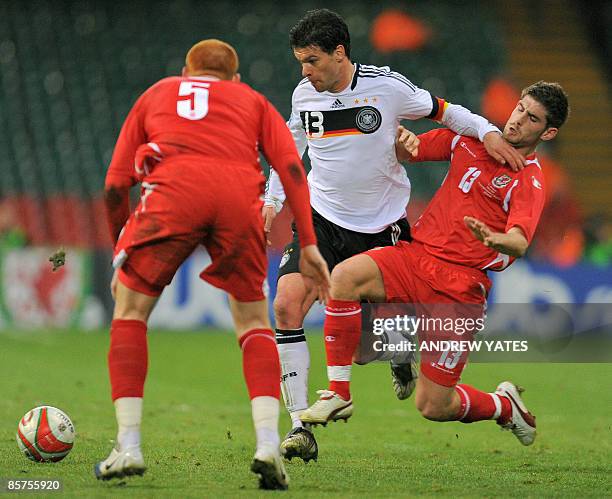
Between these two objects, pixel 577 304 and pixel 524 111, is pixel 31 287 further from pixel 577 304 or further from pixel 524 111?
pixel 524 111

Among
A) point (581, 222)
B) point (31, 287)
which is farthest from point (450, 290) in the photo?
point (581, 222)

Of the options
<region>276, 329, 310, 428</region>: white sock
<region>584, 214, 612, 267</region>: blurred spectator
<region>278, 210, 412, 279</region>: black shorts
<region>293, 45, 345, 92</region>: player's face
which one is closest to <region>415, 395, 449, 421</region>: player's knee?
<region>276, 329, 310, 428</region>: white sock

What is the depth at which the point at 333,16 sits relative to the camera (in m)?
6.57

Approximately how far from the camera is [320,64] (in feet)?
21.5

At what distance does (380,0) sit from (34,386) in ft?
50.3

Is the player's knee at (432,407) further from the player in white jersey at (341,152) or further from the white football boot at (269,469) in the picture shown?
the white football boot at (269,469)

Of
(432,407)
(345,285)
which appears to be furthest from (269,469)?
(432,407)

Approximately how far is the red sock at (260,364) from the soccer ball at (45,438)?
1.31m

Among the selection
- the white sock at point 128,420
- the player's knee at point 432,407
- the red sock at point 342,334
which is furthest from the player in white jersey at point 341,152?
the white sock at point 128,420

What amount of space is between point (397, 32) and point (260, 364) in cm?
1774

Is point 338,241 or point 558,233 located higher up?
point 338,241

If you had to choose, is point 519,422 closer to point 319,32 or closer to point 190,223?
point 319,32

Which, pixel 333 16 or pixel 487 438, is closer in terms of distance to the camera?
pixel 333 16

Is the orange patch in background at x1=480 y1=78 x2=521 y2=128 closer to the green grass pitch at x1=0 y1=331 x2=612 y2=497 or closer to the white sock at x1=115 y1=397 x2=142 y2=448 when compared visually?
the green grass pitch at x1=0 y1=331 x2=612 y2=497
